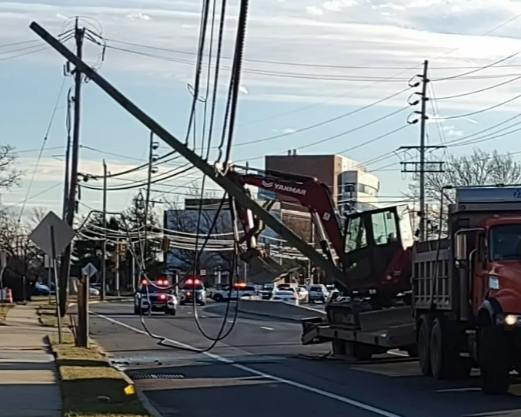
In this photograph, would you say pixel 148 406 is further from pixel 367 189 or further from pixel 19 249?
pixel 367 189

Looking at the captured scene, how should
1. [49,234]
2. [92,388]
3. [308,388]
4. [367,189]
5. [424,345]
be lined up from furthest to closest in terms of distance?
1. [367,189]
2. [49,234]
3. [424,345]
4. [308,388]
5. [92,388]

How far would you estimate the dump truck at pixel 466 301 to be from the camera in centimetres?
1745

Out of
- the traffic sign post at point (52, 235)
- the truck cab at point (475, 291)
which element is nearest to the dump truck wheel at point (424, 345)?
the truck cab at point (475, 291)

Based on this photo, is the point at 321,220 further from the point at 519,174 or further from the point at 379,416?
the point at 519,174

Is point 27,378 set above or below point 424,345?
below

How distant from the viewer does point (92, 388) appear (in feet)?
56.4

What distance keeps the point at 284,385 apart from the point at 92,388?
11.9ft

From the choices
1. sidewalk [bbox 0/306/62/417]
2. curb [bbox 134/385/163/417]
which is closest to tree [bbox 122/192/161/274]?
sidewalk [bbox 0/306/62/417]

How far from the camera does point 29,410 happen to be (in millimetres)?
14578

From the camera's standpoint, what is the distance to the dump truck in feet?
57.3

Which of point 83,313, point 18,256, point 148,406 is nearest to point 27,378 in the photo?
point 148,406

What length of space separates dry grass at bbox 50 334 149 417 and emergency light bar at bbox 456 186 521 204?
6.71m

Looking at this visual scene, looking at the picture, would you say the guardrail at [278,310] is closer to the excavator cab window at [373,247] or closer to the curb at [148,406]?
the excavator cab window at [373,247]

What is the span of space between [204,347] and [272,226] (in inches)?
267
